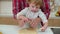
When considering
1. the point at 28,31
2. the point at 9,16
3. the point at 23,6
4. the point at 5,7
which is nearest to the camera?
the point at 28,31

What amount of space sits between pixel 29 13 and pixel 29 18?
3 centimetres

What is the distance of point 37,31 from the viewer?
93 centimetres

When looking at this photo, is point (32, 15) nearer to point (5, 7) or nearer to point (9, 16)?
point (9, 16)

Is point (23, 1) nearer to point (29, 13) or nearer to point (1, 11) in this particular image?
point (29, 13)

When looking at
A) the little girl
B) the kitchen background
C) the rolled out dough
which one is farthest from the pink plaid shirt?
the kitchen background

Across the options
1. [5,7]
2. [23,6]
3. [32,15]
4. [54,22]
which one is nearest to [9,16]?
[5,7]

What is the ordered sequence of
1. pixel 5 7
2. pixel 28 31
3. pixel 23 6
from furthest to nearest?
1. pixel 5 7
2. pixel 23 6
3. pixel 28 31

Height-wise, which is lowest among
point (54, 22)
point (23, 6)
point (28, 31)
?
point (54, 22)

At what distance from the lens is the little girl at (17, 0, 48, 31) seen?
92 cm

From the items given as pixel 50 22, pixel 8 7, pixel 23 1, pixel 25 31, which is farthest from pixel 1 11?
pixel 25 31

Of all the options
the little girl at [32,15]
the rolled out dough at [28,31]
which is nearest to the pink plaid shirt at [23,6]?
the little girl at [32,15]

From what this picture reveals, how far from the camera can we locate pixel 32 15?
0.99 m

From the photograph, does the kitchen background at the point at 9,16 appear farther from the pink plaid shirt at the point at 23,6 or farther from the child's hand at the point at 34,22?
the child's hand at the point at 34,22

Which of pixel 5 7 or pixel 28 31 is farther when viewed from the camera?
pixel 5 7
